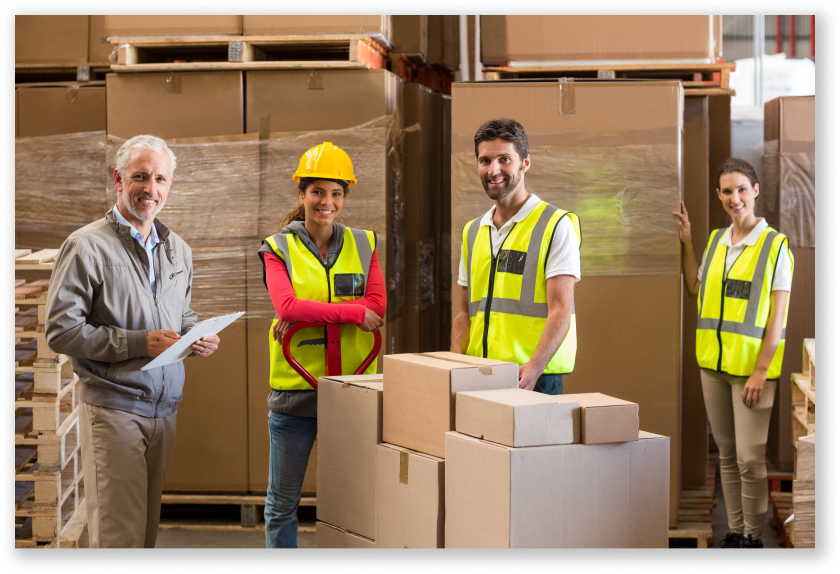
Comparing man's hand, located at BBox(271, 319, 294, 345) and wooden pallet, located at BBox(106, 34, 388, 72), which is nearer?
man's hand, located at BBox(271, 319, 294, 345)

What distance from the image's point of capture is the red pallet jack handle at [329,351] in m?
3.13

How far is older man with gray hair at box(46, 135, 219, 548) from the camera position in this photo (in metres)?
2.71

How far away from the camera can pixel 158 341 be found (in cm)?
277

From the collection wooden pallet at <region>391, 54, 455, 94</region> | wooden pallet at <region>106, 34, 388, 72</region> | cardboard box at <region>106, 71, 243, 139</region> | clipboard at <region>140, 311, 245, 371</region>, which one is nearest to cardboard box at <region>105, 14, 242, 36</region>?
wooden pallet at <region>106, 34, 388, 72</region>

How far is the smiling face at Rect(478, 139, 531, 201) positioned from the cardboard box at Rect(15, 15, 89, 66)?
111 inches

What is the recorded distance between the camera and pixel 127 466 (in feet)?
9.14

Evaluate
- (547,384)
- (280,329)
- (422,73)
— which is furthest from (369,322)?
(422,73)

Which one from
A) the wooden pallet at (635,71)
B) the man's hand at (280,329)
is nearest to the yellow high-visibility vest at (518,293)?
the man's hand at (280,329)

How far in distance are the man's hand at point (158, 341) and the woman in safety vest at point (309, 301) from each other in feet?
1.46

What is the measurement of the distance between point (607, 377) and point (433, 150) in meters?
1.77

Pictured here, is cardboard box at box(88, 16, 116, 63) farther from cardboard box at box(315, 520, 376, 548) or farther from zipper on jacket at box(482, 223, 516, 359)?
cardboard box at box(315, 520, 376, 548)

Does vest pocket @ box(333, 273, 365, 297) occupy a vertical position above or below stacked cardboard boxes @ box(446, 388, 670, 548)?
above

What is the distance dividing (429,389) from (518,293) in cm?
60

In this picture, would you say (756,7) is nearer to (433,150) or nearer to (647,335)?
(647,335)
